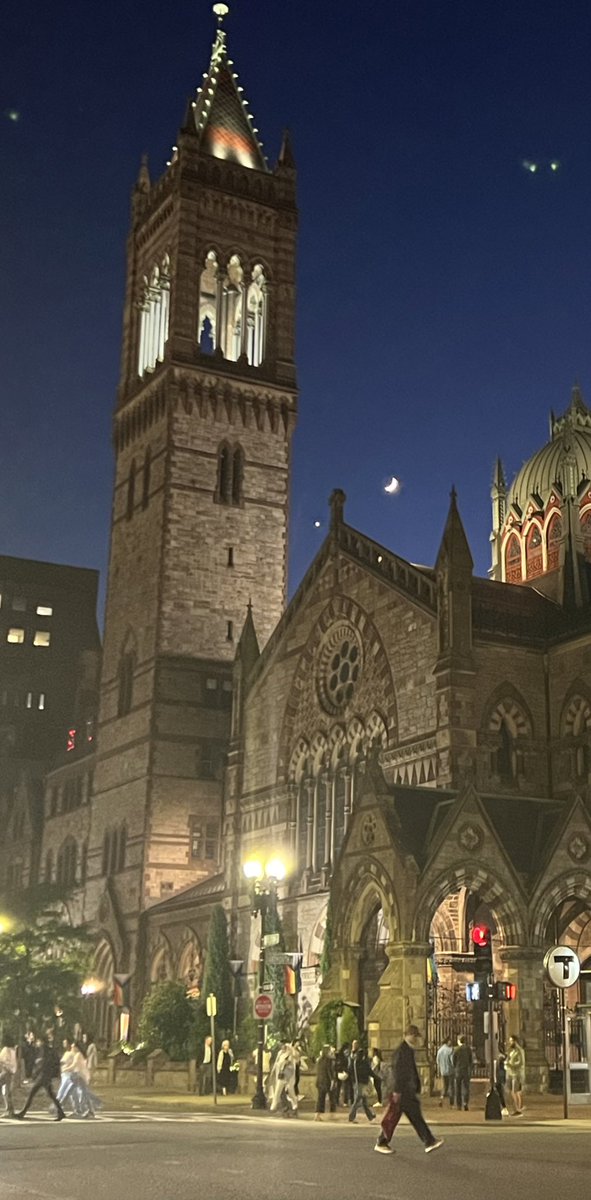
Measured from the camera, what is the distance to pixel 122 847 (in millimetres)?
66562

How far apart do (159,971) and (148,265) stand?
37.6m

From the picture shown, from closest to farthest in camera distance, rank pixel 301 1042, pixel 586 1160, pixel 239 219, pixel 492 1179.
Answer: pixel 492 1179 < pixel 586 1160 < pixel 301 1042 < pixel 239 219

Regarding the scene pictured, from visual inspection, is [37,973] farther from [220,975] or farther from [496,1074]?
[496,1074]

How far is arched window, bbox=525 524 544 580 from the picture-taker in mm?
65688

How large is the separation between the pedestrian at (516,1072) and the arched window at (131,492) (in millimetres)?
43074

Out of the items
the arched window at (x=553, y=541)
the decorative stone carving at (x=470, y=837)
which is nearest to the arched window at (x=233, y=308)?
the arched window at (x=553, y=541)

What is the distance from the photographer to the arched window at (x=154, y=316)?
74.4 m

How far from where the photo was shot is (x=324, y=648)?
54656 mm

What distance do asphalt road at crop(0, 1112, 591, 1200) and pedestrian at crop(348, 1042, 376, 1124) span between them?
8.97 ft

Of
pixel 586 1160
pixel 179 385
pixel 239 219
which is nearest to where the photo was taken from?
pixel 586 1160

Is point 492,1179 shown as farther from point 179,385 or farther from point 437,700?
point 179,385

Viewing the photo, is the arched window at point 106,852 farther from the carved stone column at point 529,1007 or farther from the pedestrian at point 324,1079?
the pedestrian at point 324,1079

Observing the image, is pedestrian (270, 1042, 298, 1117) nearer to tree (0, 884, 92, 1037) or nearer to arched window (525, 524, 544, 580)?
tree (0, 884, 92, 1037)

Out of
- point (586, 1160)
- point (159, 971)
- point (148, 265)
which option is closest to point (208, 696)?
point (159, 971)
